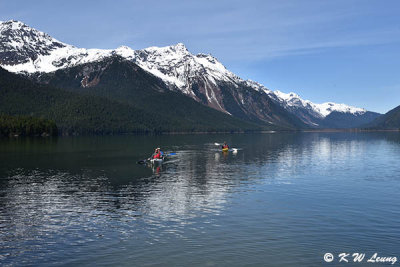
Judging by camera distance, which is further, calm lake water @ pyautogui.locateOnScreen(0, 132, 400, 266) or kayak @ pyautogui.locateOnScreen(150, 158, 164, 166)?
kayak @ pyautogui.locateOnScreen(150, 158, 164, 166)

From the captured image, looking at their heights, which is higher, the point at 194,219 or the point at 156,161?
the point at 156,161

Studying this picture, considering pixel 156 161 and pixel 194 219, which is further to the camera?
pixel 156 161

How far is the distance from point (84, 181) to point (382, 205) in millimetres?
49346

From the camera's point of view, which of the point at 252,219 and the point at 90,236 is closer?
the point at 90,236

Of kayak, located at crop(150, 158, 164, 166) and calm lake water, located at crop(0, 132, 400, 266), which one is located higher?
kayak, located at crop(150, 158, 164, 166)

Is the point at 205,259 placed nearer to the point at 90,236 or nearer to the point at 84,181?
the point at 90,236

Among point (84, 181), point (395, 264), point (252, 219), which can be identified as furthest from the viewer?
point (84, 181)

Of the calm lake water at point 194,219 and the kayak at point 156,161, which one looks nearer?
the calm lake water at point 194,219

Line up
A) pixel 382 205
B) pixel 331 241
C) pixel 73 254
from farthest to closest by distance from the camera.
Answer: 1. pixel 382 205
2. pixel 331 241
3. pixel 73 254

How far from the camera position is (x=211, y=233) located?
37.1m

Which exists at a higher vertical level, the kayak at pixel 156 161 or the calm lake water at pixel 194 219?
the kayak at pixel 156 161


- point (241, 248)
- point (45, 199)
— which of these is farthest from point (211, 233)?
point (45, 199)

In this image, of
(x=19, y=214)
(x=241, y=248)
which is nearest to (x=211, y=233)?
(x=241, y=248)

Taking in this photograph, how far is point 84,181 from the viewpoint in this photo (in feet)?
232
